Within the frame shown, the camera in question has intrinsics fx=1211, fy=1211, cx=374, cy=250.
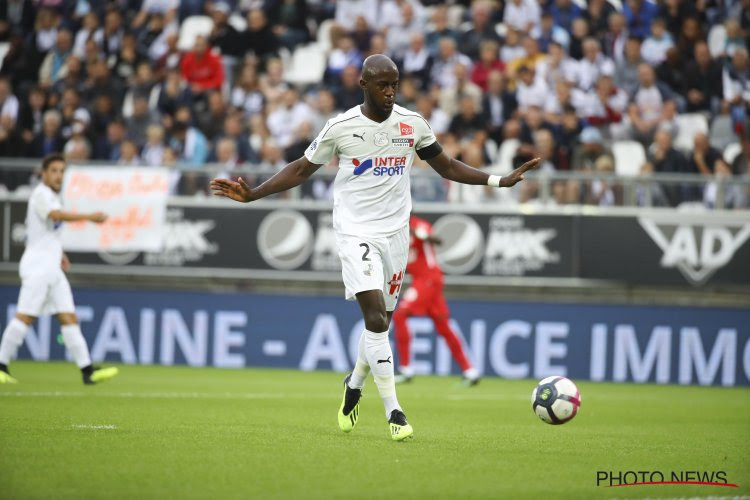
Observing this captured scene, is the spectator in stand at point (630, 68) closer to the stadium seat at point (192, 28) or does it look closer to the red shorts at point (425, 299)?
the red shorts at point (425, 299)

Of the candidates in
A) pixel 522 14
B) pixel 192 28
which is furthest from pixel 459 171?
pixel 192 28

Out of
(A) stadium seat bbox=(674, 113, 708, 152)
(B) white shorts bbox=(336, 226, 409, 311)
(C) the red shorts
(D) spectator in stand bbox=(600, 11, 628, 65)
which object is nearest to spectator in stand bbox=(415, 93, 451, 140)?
(D) spectator in stand bbox=(600, 11, 628, 65)

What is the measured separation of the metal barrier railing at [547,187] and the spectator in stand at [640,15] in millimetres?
4102

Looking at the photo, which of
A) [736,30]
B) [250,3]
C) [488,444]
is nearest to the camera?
[488,444]

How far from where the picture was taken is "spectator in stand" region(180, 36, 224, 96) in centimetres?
2189

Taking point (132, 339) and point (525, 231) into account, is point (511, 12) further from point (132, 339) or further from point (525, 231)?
point (132, 339)

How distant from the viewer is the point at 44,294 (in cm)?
1443

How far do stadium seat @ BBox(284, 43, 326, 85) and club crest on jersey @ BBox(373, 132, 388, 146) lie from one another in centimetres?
1303

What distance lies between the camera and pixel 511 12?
870 inches

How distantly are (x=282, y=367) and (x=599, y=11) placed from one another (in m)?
8.49

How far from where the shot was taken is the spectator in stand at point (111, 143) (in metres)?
20.6

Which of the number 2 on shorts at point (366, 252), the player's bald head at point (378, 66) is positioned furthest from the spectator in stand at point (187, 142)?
the player's bald head at point (378, 66)

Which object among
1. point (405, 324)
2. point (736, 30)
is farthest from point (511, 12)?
point (405, 324)

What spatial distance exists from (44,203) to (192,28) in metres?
10.2
